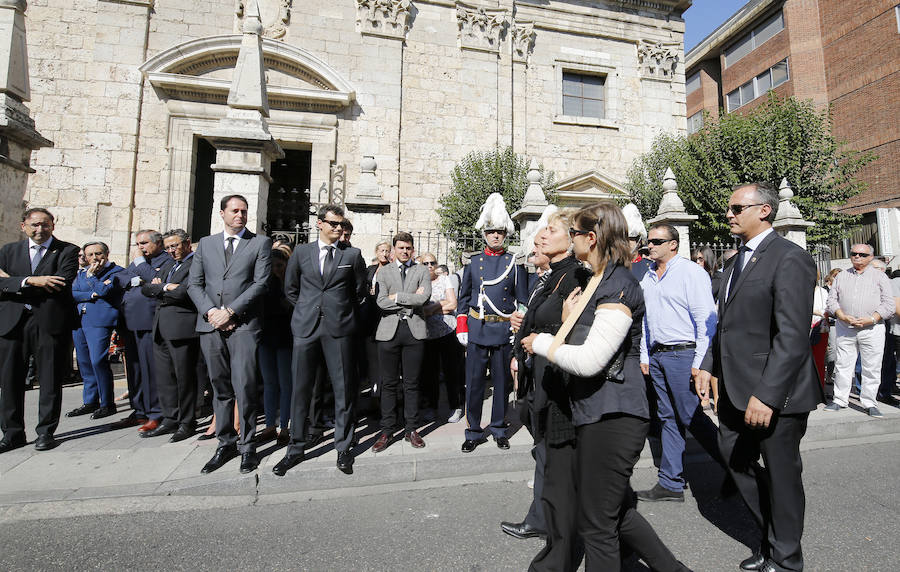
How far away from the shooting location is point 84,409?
559cm

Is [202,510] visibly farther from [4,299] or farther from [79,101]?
[79,101]

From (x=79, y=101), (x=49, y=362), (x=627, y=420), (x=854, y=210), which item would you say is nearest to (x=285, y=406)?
(x=49, y=362)

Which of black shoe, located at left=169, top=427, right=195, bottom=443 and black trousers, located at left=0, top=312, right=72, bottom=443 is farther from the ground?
black trousers, located at left=0, top=312, right=72, bottom=443

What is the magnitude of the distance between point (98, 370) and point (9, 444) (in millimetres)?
1444

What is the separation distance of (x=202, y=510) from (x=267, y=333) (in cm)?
190

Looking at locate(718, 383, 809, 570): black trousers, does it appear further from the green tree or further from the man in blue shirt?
the green tree

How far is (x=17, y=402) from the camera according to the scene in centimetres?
424

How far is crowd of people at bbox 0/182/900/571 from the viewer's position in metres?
2.12

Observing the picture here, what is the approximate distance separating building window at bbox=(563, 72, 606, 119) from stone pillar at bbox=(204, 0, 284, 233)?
37.8ft

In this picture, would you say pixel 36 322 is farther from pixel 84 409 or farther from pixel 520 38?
pixel 520 38

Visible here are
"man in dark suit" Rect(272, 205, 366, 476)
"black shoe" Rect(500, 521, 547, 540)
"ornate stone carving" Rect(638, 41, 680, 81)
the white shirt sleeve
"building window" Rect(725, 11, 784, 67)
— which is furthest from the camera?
"building window" Rect(725, 11, 784, 67)

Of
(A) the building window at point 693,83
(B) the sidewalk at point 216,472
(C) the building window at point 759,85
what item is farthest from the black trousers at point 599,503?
(A) the building window at point 693,83

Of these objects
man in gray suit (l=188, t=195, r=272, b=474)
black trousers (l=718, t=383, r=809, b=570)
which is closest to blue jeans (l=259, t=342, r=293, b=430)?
man in gray suit (l=188, t=195, r=272, b=474)

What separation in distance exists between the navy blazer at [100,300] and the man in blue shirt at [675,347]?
6.35m
